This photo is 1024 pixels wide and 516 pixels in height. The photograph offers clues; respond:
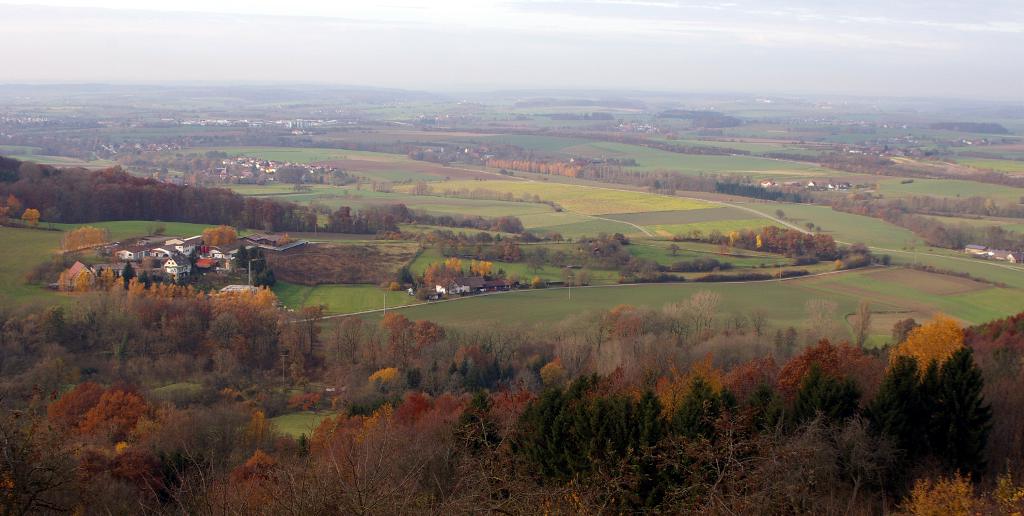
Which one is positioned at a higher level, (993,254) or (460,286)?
(993,254)

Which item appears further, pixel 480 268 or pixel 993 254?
pixel 993 254

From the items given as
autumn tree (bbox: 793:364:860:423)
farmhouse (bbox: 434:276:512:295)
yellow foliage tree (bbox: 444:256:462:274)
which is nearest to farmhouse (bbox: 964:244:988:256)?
farmhouse (bbox: 434:276:512:295)

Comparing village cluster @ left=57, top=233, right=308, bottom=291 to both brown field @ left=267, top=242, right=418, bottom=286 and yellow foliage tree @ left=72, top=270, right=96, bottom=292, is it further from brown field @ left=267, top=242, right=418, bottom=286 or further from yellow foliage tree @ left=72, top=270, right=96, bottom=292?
brown field @ left=267, top=242, right=418, bottom=286

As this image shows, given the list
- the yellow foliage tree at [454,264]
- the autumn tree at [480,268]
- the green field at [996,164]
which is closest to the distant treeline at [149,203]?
the yellow foliage tree at [454,264]

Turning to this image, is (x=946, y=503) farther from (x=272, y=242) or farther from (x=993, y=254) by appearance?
(x=993, y=254)

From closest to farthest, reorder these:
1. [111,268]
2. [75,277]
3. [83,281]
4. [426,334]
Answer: [426,334] → [83,281] → [75,277] → [111,268]

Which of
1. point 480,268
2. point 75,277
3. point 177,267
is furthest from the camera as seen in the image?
point 480,268

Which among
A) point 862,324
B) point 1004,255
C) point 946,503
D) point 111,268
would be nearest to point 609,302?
point 862,324
